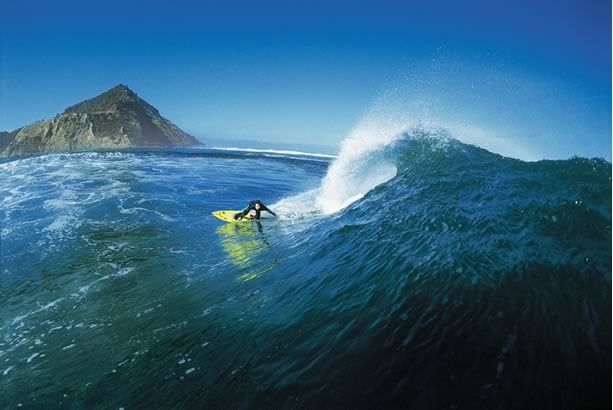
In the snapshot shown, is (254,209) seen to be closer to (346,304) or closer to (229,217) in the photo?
(229,217)

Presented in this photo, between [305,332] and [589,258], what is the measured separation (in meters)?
6.27

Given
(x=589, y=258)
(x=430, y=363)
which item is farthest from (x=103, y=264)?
(x=589, y=258)

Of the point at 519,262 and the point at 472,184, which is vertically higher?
the point at 472,184

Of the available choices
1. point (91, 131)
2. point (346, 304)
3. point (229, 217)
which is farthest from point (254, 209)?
point (91, 131)

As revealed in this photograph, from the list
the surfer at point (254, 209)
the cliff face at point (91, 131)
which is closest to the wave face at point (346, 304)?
the surfer at point (254, 209)

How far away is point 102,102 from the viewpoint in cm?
15538

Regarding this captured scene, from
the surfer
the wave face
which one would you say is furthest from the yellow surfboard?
the wave face

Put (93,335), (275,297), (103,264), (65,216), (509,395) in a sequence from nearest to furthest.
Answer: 1. (509,395)
2. (93,335)
3. (275,297)
4. (103,264)
5. (65,216)

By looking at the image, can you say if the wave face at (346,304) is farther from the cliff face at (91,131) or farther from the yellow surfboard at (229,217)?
the cliff face at (91,131)

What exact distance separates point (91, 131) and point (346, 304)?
146 meters

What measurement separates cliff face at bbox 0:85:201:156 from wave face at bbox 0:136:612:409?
131391 millimetres

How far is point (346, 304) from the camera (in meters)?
7.24

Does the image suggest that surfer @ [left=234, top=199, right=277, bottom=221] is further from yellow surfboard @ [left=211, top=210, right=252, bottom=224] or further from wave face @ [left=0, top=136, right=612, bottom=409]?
wave face @ [left=0, top=136, right=612, bottom=409]

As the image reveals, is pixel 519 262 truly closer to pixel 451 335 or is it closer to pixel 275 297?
pixel 451 335
